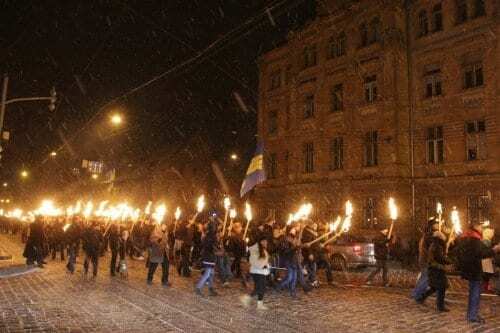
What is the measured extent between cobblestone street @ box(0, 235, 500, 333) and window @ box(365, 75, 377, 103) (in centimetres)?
1733

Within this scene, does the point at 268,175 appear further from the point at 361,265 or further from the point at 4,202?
the point at 4,202

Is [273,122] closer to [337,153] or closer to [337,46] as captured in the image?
[337,153]

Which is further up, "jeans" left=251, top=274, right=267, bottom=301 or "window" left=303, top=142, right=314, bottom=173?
"window" left=303, top=142, right=314, bottom=173

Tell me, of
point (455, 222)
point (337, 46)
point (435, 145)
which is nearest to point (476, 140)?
point (435, 145)

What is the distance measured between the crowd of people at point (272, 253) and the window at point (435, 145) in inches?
338

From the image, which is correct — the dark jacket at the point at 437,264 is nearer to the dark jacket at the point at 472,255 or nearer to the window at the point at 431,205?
the dark jacket at the point at 472,255

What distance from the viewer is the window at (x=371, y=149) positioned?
28.0 m

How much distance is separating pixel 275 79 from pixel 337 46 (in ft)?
22.1

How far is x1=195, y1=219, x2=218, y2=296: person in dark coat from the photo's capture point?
1179cm

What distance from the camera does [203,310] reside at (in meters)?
9.58

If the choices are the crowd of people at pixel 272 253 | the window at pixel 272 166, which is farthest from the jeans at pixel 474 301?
the window at pixel 272 166

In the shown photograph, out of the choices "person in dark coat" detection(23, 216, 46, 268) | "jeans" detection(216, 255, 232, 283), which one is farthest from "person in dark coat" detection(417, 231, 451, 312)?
"person in dark coat" detection(23, 216, 46, 268)

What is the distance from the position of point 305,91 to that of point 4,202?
96.9 m

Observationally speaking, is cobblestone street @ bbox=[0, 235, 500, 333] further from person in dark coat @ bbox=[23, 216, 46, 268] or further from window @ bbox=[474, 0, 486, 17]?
window @ bbox=[474, 0, 486, 17]
